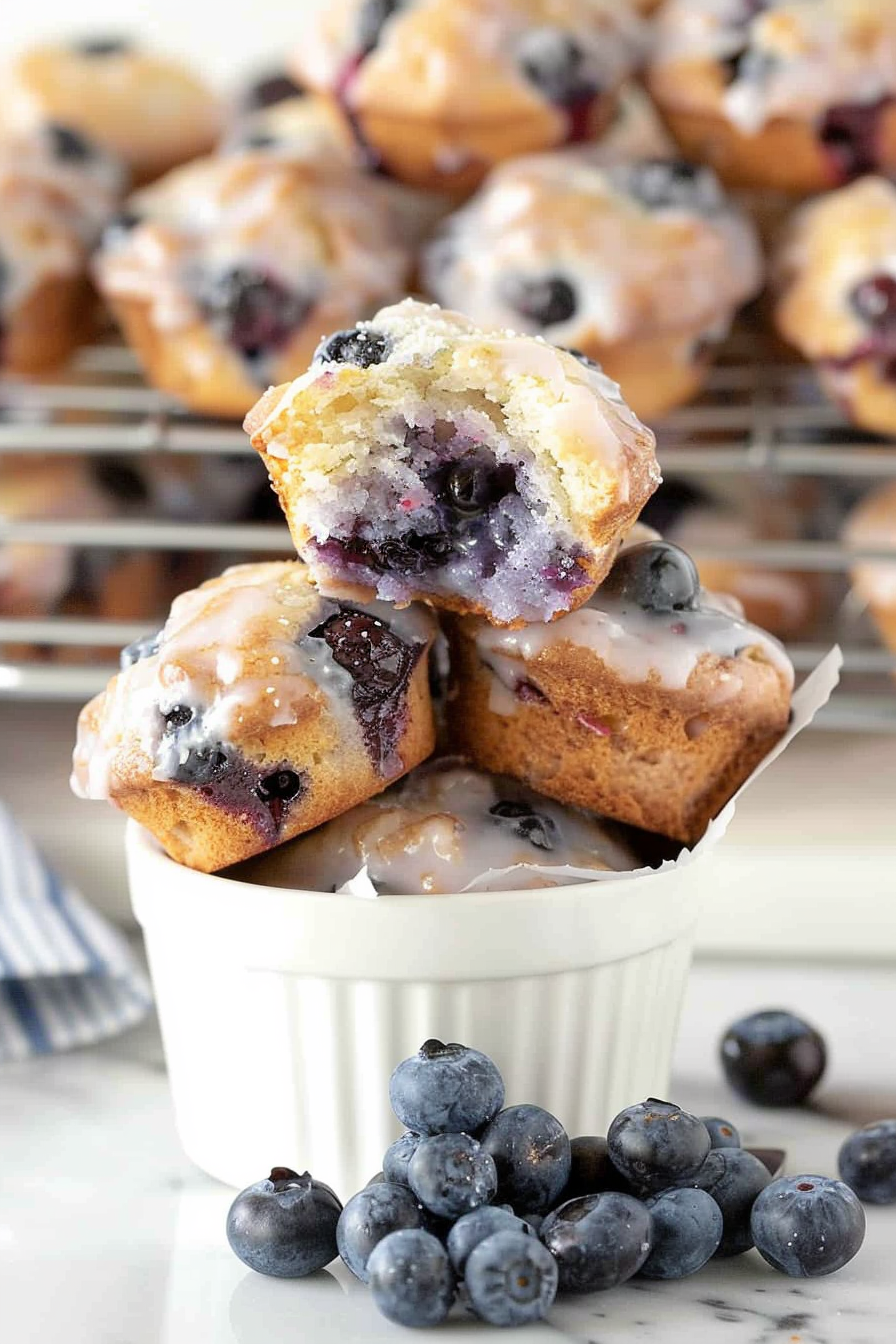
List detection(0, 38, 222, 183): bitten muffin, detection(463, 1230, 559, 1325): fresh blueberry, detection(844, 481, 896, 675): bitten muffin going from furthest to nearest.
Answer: detection(0, 38, 222, 183): bitten muffin, detection(844, 481, 896, 675): bitten muffin, detection(463, 1230, 559, 1325): fresh blueberry

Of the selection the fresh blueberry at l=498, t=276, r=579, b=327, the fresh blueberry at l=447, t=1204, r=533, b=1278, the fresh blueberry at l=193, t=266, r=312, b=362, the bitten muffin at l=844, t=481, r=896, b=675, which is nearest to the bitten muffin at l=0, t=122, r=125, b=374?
the fresh blueberry at l=193, t=266, r=312, b=362

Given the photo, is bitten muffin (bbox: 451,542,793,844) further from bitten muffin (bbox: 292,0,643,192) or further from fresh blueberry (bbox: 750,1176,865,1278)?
bitten muffin (bbox: 292,0,643,192)

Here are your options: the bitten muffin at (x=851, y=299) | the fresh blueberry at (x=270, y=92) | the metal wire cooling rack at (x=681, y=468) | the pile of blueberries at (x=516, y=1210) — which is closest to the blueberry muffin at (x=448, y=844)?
the pile of blueberries at (x=516, y=1210)

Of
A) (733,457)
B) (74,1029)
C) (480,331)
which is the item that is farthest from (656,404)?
(74,1029)

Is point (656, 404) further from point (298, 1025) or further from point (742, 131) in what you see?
point (298, 1025)

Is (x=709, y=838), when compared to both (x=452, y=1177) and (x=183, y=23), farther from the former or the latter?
(x=183, y=23)

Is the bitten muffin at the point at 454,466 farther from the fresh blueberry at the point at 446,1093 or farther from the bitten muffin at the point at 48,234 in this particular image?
the bitten muffin at the point at 48,234

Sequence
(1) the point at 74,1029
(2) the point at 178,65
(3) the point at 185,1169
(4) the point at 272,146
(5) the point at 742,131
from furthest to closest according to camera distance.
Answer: (2) the point at 178,65 < (4) the point at 272,146 < (5) the point at 742,131 < (1) the point at 74,1029 < (3) the point at 185,1169
